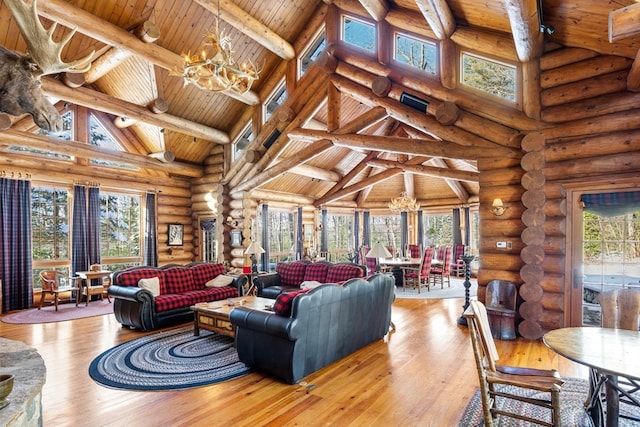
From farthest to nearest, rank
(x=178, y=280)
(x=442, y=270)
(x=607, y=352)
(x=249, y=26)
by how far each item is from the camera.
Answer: (x=442, y=270)
(x=178, y=280)
(x=249, y=26)
(x=607, y=352)

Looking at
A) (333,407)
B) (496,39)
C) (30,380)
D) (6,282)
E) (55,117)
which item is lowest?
(333,407)

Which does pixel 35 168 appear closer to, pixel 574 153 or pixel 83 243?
pixel 83 243

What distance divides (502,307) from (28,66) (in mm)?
6137

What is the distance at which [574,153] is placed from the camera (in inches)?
193

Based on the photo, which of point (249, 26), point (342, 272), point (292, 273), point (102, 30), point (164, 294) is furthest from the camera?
point (292, 273)

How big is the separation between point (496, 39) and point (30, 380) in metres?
6.31

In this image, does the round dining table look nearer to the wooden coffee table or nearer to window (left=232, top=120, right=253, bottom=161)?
the wooden coffee table

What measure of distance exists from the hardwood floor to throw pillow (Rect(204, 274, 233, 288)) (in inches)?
77.5

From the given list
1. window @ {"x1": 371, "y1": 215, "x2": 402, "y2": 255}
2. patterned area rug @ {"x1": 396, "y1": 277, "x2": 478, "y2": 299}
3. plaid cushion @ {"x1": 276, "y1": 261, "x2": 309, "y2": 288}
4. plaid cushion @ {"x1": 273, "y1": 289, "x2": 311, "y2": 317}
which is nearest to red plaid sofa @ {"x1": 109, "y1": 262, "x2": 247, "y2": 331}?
plaid cushion @ {"x1": 276, "y1": 261, "x2": 309, "y2": 288}

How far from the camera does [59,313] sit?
695 centimetres

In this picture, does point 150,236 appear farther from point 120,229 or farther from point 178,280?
point 178,280

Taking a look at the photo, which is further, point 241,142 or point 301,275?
point 241,142

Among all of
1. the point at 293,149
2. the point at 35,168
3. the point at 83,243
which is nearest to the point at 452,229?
the point at 293,149

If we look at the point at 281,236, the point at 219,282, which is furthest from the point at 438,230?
the point at 219,282
